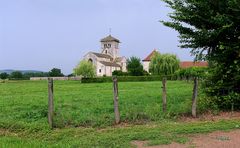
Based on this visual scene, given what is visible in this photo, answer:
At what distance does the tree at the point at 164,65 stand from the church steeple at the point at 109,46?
2458 inches

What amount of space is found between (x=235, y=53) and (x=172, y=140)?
7202 mm

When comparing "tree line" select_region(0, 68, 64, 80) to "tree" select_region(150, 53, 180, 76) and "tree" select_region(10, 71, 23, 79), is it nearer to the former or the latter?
"tree" select_region(10, 71, 23, 79)

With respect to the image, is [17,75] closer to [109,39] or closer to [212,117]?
[109,39]

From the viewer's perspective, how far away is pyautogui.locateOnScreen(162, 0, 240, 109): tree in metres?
14.6

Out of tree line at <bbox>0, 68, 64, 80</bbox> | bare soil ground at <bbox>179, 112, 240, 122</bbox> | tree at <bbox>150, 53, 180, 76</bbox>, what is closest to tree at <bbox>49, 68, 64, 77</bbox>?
tree line at <bbox>0, 68, 64, 80</bbox>

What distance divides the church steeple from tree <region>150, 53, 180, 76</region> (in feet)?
205

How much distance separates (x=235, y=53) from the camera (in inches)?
594

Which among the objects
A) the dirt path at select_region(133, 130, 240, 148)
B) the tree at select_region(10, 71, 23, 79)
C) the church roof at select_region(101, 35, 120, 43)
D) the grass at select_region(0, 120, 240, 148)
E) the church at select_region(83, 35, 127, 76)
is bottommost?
the dirt path at select_region(133, 130, 240, 148)

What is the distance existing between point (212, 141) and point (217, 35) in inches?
262

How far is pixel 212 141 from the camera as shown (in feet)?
30.2

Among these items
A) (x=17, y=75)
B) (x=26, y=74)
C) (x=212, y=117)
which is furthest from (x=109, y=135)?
(x=26, y=74)

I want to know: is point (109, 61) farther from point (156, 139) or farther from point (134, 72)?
point (156, 139)

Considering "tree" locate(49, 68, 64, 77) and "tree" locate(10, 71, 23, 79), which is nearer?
"tree" locate(10, 71, 23, 79)

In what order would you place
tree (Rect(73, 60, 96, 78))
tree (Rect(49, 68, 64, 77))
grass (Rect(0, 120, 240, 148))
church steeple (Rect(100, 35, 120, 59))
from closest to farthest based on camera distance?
1. grass (Rect(0, 120, 240, 148))
2. tree (Rect(73, 60, 96, 78))
3. tree (Rect(49, 68, 64, 77))
4. church steeple (Rect(100, 35, 120, 59))
